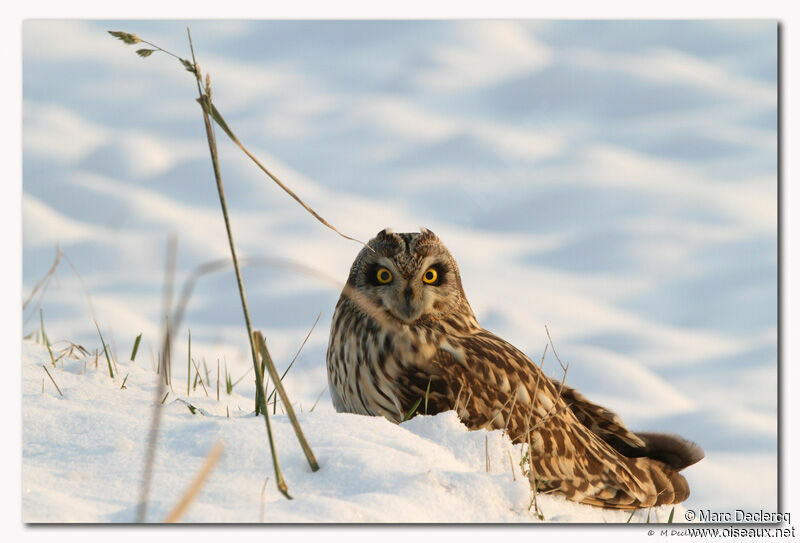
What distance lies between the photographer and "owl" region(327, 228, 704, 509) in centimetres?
282

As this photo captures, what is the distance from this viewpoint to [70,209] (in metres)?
3.22

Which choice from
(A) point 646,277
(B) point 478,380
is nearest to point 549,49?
(A) point 646,277

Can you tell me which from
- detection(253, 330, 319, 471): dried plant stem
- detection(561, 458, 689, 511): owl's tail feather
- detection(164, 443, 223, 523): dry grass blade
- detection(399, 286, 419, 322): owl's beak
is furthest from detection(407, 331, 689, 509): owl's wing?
detection(164, 443, 223, 523): dry grass blade

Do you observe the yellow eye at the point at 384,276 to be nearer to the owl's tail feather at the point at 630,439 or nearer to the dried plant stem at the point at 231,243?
the owl's tail feather at the point at 630,439

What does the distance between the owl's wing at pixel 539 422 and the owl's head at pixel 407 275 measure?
19cm

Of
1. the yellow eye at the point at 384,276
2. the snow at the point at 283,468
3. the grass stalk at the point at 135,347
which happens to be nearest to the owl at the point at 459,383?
the yellow eye at the point at 384,276

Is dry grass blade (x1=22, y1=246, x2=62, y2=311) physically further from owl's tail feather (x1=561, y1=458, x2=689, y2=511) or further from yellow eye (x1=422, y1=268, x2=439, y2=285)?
owl's tail feather (x1=561, y1=458, x2=689, y2=511)

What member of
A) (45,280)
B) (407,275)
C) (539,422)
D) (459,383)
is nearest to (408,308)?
(407,275)

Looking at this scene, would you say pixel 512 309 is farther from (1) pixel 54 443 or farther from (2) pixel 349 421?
(1) pixel 54 443

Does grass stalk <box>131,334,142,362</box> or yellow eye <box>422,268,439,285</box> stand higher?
yellow eye <box>422,268,439,285</box>

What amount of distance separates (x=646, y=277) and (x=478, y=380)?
2.98 ft

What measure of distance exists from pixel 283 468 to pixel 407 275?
105 centimetres

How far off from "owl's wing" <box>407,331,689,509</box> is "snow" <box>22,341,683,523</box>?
3.9 inches

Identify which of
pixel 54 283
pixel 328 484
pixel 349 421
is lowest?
pixel 328 484
